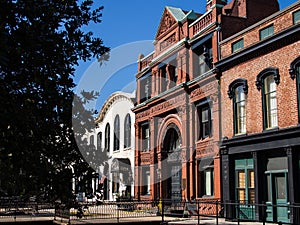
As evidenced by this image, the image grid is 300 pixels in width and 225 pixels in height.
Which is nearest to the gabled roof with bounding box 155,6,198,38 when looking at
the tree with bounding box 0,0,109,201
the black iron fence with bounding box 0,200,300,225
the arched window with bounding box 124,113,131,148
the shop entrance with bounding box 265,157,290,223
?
the arched window with bounding box 124,113,131,148

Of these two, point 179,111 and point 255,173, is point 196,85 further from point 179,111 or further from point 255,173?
point 255,173

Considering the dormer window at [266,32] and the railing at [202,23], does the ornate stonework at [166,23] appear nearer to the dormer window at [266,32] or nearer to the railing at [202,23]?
the railing at [202,23]

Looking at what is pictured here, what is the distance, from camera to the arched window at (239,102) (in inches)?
890

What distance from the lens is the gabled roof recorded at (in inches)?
1252

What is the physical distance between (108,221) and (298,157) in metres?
10.3

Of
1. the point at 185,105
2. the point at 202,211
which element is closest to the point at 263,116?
the point at 202,211

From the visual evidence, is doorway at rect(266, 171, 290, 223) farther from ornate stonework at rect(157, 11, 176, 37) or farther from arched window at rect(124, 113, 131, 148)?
arched window at rect(124, 113, 131, 148)

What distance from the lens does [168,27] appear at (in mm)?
32844

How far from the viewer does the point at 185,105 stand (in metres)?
28.6

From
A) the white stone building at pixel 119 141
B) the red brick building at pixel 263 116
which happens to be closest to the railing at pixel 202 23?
the red brick building at pixel 263 116

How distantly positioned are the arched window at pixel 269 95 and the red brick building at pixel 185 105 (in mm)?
3900

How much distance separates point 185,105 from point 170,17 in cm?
786

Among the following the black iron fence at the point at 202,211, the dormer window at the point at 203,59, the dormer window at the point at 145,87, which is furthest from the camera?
the dormer window at the point at 145,87

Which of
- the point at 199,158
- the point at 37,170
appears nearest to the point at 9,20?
the point at 37,170
